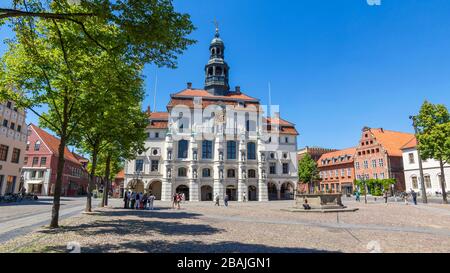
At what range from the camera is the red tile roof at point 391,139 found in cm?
6519

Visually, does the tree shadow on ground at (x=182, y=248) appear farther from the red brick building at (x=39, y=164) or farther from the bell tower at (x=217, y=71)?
the red brick building at (x=39, y=164)

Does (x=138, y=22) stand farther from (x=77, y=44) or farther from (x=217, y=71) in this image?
(x=217, y=71)

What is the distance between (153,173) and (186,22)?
45361 millimetres

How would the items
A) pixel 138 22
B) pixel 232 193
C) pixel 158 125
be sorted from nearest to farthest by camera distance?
pixel 138 22, pixel 232 193, pixel 158 125

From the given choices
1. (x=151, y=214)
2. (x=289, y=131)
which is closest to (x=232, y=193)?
(x=289, y=131)

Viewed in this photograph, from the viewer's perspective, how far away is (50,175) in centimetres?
5434

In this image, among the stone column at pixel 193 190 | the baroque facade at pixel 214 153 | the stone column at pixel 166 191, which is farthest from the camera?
the baroque facade at pixel 214 153

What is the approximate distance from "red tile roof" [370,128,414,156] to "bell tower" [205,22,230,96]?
3971 centimetres

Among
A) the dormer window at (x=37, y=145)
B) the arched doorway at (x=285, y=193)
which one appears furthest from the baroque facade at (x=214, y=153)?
the dormer window at (x=37, y=145)

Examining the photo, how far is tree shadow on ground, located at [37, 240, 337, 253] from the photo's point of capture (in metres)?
8.54

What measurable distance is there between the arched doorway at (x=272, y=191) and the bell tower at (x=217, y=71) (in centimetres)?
2148

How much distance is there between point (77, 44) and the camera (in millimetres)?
9930

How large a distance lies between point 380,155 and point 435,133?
101ft
